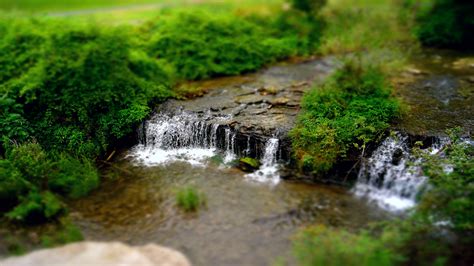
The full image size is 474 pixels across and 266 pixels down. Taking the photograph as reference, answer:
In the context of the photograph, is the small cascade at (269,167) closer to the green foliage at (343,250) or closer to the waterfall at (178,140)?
the waterfall at (178,140)

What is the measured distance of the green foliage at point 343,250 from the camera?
27.0ft

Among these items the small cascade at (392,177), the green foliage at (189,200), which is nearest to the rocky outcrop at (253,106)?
the small cascade at (392,177)

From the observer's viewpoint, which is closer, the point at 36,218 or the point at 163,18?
the point at 36,218

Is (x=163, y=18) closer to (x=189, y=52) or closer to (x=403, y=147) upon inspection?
(x=189, y=52)

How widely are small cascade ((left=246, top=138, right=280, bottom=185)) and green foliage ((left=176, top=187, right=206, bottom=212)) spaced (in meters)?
1.73

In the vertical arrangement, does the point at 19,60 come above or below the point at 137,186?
above

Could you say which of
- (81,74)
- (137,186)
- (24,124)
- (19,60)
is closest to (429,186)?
(137,186)

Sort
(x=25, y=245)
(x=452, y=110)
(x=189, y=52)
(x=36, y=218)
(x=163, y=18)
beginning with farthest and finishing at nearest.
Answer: (x=163, y=18)
(x=189, y=52)
(x=452, y=110)
(x=36, y=218)
(x=25, y=245)

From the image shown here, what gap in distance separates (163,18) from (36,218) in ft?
42.2

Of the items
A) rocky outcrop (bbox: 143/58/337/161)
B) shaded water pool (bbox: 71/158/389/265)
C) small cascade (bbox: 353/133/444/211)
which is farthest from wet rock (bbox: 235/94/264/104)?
small cascade (bbox: 353/133/444/211)

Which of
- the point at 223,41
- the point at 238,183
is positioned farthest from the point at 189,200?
the point at 223,41

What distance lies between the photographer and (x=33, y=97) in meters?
14.2

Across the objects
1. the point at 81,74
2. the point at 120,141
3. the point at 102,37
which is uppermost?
the point at 102,37

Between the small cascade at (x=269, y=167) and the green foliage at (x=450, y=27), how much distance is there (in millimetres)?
11832
